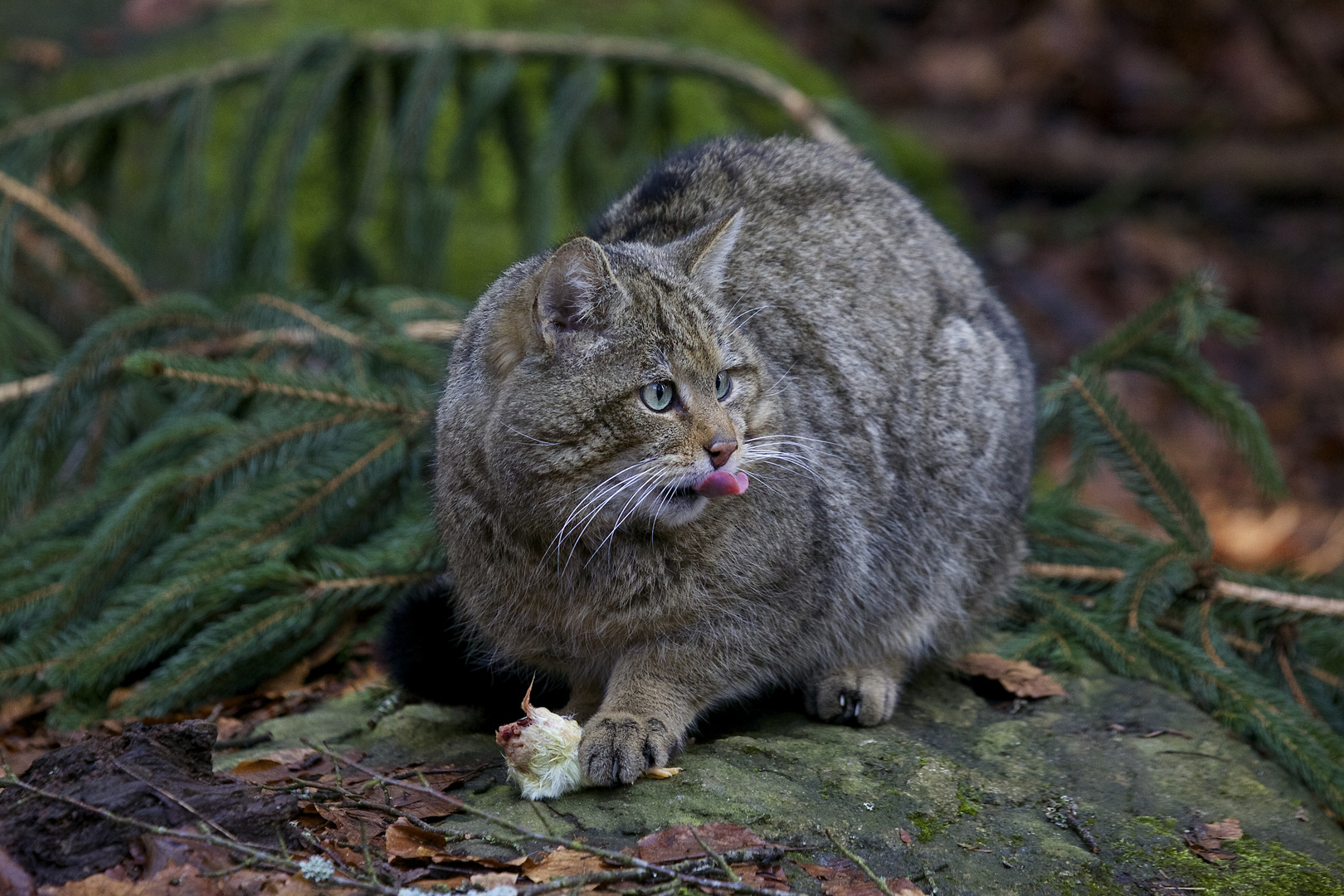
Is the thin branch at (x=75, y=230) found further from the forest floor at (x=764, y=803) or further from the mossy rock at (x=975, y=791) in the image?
the mossy rock at (x=975, y=791)

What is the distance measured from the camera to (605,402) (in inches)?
118

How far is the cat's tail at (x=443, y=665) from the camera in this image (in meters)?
3.48

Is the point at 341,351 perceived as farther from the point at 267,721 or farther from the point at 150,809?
the point at 150,809

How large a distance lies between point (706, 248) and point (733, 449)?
67 centimetres

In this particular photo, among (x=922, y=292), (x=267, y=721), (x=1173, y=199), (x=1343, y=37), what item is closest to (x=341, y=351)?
(x=267, y=721)

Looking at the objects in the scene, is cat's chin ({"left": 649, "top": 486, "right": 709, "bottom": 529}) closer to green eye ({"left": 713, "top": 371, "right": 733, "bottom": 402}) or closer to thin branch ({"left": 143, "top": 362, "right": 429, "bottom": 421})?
green eye ({"left": 713, "top": 371, "right": 733, "bottom": 402})

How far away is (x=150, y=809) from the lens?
8.00 feet

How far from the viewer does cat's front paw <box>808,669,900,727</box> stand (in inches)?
137

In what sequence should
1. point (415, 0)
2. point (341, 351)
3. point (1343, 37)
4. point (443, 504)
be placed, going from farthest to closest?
point (1343, 37) → point (415, 0) → point (341, 351) → point (443, 504)

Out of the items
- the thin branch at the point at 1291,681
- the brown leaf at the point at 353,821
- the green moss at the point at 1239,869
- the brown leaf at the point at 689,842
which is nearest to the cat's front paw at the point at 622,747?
the brown leaf at the point at 689,842

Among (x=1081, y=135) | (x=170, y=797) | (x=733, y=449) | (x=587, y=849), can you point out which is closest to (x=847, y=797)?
(x=587, y=849)

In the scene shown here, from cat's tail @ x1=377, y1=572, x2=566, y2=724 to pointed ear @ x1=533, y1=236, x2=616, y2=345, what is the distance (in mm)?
983

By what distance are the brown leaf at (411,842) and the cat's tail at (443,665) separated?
83 centimetres

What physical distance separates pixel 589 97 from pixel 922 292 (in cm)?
214
